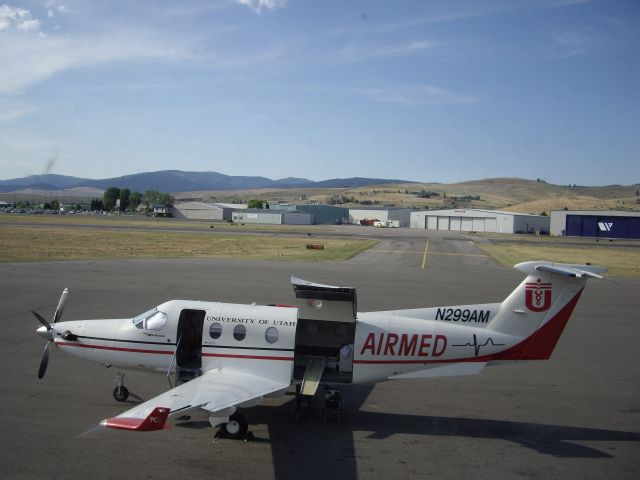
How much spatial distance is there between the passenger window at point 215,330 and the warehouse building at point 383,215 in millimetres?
150049

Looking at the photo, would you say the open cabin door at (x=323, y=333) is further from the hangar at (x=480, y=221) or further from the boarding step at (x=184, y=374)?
the hangar at (x=480, y=221)

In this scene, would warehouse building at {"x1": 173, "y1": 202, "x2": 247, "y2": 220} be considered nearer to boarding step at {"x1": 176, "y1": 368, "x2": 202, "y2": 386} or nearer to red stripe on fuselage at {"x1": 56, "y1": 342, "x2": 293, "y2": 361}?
red stripe on fuselage at {"x1": 56, "y1": 342, "x2": 293, "y2": 361}

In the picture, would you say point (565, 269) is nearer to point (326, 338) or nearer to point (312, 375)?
point (326, 338)

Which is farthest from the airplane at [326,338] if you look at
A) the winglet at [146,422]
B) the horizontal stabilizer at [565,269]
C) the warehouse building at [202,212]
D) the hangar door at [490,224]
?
the warehouse building at [202,212]

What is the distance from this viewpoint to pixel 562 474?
9578 millimetres

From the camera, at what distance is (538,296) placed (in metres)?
12.2

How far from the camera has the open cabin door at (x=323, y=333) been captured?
38.2 feet

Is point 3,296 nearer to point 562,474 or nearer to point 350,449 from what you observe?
point 350,449

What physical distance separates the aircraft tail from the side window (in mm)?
7600

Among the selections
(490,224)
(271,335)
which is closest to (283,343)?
(271,335)

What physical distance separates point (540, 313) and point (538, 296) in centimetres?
39

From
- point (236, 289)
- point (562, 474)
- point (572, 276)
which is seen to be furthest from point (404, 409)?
point (236, 289)

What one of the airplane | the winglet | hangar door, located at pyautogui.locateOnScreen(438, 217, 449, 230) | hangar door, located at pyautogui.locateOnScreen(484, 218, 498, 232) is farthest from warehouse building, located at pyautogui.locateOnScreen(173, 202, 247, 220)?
the winglet

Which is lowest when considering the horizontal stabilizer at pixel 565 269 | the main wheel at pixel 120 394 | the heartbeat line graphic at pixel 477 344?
the main wheel at pixel 120 394
